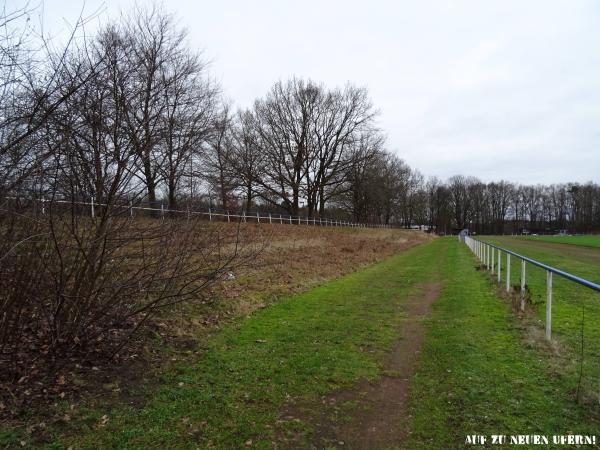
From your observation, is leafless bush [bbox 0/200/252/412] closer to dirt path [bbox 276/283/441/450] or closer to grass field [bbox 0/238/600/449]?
grass field [bbox 0/238/600/449]

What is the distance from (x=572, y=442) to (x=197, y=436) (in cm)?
323

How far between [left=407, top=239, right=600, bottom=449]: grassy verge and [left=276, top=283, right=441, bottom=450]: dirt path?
0.51ft

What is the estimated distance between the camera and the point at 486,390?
4742 mm

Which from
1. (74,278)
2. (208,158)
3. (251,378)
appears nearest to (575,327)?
(251,378)

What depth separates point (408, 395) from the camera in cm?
472

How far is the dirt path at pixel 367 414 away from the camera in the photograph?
3.77 metres

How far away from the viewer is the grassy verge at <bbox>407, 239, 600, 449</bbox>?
390cm

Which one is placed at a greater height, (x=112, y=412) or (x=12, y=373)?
(x=12, y=373)

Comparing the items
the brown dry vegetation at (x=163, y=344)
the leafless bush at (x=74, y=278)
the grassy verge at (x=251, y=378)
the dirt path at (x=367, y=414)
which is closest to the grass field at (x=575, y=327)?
the dirt path at (x=367, y=414)

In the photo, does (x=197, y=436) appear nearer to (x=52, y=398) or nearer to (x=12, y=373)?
(x=52, y=398)

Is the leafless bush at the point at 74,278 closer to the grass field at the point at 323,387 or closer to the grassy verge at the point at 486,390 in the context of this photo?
the grass field at the point at 323,387

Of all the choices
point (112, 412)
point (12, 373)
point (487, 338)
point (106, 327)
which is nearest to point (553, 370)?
point (487, 338)

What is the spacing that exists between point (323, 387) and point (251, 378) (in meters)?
0.91

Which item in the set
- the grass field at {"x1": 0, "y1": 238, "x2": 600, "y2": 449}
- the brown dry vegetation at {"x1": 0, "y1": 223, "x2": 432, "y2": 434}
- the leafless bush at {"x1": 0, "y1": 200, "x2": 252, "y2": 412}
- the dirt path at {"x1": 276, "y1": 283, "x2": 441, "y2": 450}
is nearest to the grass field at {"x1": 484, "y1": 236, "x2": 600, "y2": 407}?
the grass field at {"x1": 0, "y1": 238, "x2": 600, "y2": 449}
